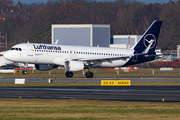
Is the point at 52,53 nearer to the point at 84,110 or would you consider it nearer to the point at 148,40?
the point at 148,40

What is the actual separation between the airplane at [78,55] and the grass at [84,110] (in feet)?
81.2

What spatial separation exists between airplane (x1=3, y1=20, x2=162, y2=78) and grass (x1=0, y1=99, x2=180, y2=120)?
2476 centimetres

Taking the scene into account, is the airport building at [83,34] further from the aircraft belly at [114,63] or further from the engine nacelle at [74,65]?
→ the engine nacelle at [74,65]

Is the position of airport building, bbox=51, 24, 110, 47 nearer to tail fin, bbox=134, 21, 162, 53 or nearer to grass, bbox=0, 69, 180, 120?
tail fin, bbox=134, 21, 162, 53

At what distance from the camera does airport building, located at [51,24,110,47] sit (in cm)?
11256

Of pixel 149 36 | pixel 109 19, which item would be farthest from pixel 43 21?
pixel 149 36

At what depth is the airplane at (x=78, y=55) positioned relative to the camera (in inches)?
1956

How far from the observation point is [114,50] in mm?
55156

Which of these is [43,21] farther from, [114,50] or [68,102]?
[68,102]

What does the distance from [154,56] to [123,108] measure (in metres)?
36.3

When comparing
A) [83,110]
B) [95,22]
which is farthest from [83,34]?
[83,110]

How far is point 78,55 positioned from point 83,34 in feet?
202

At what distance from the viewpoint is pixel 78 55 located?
52.4m

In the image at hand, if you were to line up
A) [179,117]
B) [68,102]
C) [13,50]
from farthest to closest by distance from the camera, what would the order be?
1. [13,50]
2. [68,102]
3. [179,117]
